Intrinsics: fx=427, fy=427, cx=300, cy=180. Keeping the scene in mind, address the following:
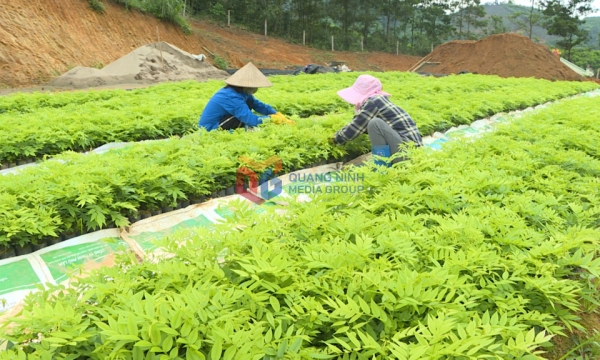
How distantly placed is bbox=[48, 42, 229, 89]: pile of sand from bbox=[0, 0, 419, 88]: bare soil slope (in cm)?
150

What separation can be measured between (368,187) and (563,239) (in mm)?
1540

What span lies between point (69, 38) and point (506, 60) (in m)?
24.0

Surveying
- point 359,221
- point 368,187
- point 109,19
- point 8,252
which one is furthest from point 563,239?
point 109,19

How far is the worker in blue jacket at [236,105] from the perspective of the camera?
624 centimetres

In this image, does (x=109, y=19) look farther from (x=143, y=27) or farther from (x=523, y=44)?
(x=523, y=44)

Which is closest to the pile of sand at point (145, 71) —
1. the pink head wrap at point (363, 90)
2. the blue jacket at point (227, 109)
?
the blue jacket at point (227, 109)

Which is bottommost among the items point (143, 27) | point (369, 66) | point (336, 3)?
point (369, 66)

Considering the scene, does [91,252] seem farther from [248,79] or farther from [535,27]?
[535,27]

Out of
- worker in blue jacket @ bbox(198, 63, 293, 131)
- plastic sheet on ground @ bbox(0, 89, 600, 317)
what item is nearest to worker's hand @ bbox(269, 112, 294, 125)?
worker in blue jacket @ bbox(198, 63, 293, 131)

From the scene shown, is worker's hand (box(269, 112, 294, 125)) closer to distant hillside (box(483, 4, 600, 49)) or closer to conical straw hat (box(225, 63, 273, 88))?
conical straw hat (box(225, 63, 273, 88))

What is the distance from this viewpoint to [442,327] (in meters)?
1.81

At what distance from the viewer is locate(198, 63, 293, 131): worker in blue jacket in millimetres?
6242

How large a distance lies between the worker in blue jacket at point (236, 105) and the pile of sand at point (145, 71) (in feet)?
36.5

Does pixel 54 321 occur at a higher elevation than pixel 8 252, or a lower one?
higher
